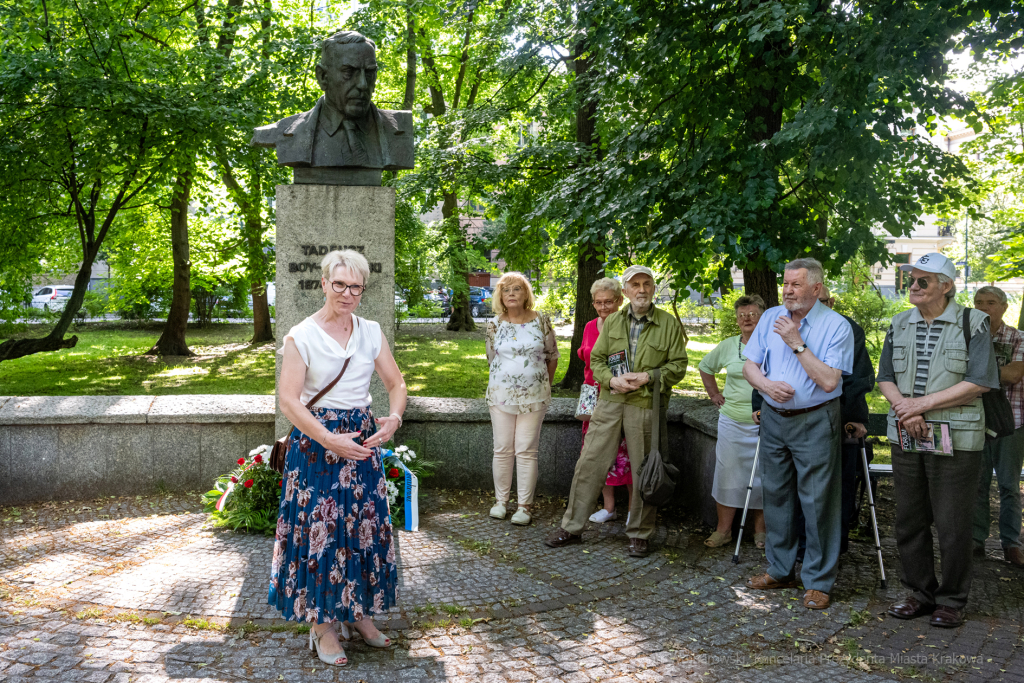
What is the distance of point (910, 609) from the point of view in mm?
4543

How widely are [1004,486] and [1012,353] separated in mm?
999

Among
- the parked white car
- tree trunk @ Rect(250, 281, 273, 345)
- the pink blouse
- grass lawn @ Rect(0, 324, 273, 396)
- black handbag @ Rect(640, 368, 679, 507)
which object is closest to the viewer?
black handbag @ Rect(640, 368, 679, 507)

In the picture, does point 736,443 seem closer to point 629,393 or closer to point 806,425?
point 629,393

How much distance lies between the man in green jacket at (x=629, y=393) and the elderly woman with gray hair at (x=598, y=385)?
28cm

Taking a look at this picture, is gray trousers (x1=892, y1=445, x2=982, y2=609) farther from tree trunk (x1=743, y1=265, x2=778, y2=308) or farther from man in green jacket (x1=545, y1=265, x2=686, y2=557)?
tree trunk (x1=743, y1=265, x2=778, y2=308)

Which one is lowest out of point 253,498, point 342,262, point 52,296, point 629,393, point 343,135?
point 253,498

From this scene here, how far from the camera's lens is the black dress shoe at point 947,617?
4395mm

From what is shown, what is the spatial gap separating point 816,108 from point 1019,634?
12.0 feet

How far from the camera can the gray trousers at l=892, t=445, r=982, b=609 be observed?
14.6 feet

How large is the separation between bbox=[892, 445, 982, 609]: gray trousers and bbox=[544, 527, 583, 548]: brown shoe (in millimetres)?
2179

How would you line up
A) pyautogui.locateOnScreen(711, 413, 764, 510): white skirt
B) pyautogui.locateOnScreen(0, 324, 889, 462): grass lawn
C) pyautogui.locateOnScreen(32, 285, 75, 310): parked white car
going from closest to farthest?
pyautogui.locateOnScreen(711, 413, 764, 510): white skirt → pyautogui.locateOnScreen(0, 324, 889, 462): grass lawn → pyautogui.locateOnScreen(32, 285, 75, 310): parked white car

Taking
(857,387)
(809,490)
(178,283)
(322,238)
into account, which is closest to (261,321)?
(178,283)

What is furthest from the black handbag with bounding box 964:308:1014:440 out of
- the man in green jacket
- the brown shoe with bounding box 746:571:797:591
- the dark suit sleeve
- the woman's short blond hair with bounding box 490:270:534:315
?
the woman's short blond hair with bounding box 490:270:534:315

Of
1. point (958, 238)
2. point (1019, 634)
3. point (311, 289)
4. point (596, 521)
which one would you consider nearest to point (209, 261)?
point (311, 289)
